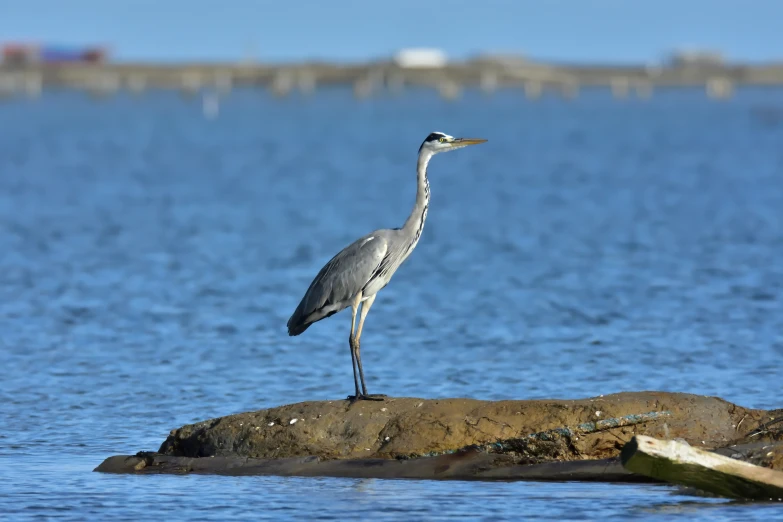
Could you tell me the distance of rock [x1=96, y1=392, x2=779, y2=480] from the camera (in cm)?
1201

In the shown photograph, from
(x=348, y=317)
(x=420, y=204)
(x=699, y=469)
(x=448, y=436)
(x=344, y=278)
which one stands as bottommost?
(x=348, y=317)

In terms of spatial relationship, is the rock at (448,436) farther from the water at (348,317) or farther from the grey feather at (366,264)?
the grey feather at (366,264)

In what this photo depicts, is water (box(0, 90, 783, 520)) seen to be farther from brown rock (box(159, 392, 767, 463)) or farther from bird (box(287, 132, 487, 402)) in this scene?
bird (box(287, 132, 487, 402))

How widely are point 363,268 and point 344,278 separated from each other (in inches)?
7.5

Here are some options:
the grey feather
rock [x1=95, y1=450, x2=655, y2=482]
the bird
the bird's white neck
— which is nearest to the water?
rock [x1=95, y1=450, x2=655, y2=482]

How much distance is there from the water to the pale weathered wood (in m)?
0.20

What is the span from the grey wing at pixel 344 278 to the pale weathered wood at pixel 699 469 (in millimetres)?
3857

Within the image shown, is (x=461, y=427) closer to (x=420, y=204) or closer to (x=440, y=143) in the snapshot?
(x=420, y=204)

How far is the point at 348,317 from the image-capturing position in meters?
23.8

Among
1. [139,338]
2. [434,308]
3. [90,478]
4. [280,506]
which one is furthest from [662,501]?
[434,308]

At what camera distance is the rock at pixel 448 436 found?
1201cm

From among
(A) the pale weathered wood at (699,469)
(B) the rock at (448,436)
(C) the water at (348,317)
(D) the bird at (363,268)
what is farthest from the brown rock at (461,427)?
(D) the bird at (363,268)

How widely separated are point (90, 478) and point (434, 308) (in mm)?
12321

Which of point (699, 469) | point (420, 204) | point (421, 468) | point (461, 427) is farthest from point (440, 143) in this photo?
point (699, 469)
